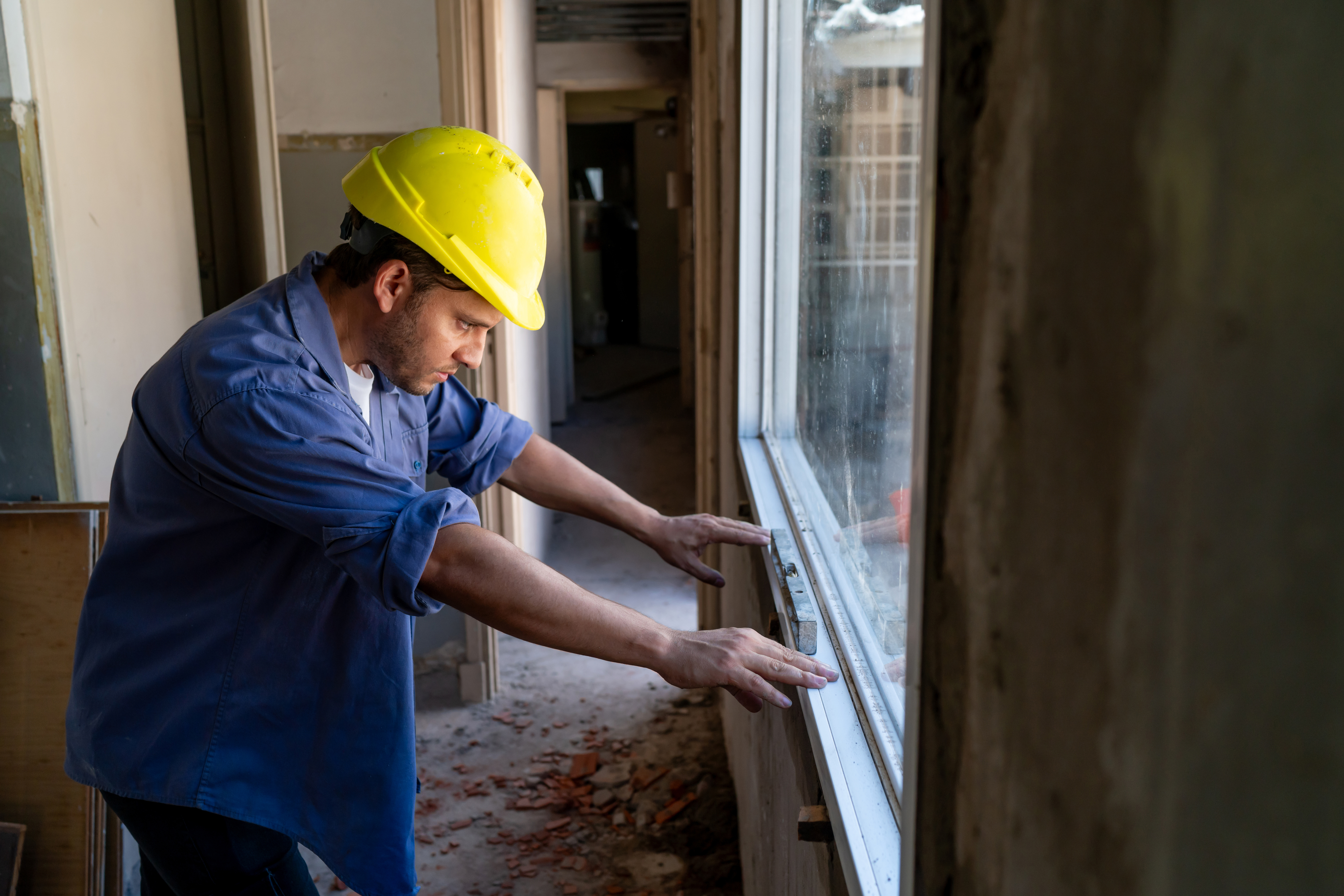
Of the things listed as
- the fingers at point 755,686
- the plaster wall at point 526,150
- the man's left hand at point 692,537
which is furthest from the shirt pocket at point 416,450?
the plaster wall at point 526,150

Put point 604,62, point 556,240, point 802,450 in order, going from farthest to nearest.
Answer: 1. point 604,62
2. point 556,240
3. point 802,450

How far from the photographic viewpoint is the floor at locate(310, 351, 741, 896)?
278 cm

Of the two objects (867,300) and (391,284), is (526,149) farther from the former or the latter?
(867,300)

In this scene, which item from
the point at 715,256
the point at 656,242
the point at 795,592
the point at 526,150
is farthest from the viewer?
the point at 656,242

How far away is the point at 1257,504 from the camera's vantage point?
0.32 meters

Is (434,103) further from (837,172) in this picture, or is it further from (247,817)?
(247,817)

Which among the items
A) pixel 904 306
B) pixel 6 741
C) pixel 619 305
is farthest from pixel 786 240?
pixel 619 305

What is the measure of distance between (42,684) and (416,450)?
4.11 feet

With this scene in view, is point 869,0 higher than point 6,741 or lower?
higher

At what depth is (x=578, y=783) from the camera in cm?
325

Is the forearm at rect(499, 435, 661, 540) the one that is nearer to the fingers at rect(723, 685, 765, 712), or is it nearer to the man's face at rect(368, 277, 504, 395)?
the man's face at rect(368, 277, 504, 395)

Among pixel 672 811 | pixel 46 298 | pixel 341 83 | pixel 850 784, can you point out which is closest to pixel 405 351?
pixel 850 784

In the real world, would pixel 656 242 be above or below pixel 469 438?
above

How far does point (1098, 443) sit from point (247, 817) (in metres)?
1.63
